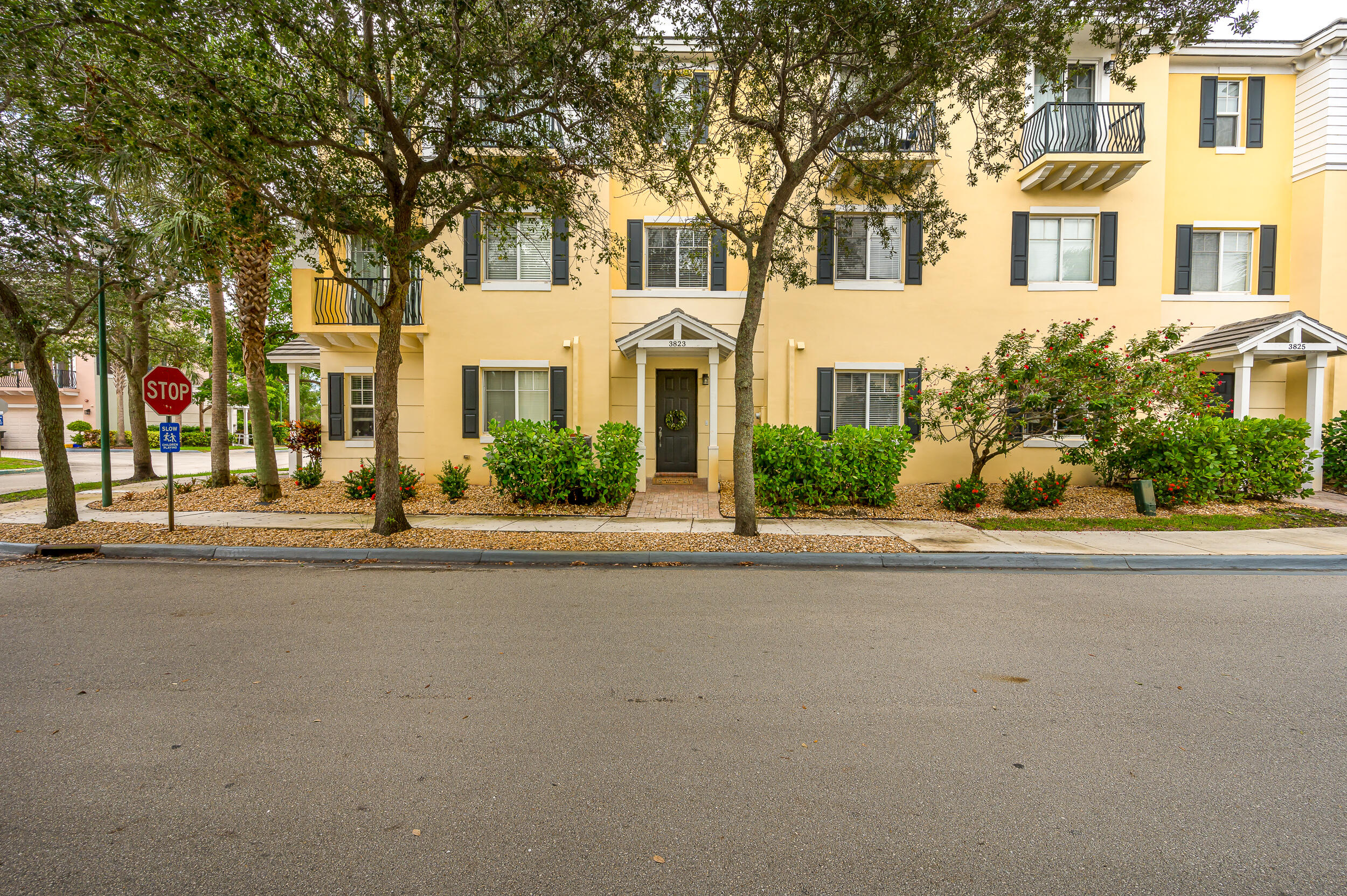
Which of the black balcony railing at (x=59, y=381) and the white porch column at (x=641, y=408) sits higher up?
the black balcony railing at (x=59, y=381)

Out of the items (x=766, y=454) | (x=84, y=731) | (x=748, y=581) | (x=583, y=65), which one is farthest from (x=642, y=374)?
(x=84, y=731)

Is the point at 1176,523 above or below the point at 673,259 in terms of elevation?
below

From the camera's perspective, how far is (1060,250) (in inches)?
519

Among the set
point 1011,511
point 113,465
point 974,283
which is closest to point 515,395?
point 1011,511

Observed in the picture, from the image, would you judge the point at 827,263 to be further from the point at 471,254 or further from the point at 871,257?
the point at 471,254

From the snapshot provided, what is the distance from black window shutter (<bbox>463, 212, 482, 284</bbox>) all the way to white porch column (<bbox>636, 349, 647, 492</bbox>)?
398cm

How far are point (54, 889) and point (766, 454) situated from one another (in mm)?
9444

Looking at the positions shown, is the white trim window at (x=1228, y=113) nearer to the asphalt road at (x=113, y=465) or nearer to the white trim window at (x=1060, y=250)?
the white trim window at (x=1060, y=250)

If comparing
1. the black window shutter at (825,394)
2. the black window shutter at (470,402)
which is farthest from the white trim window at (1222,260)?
the black window shutter at (470,402)

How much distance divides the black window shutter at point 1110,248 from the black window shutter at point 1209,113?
10.4ft

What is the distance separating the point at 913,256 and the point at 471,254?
9.56 meters

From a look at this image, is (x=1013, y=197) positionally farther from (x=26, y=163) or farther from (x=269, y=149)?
(x=26, y=163)

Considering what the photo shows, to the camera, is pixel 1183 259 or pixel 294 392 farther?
pixel 294 392

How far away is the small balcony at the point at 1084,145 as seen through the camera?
12156 millimetres
